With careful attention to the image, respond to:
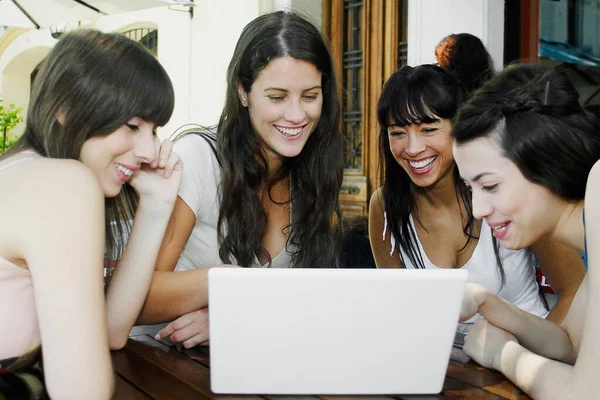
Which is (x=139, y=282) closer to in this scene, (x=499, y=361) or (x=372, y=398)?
(x=372, y=398)

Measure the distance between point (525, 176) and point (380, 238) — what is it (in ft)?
3.56

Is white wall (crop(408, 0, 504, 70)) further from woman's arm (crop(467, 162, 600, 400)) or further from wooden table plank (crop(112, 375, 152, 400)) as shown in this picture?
wooden table plank (crop(112, 375, 152, 400))

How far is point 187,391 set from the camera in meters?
1.24

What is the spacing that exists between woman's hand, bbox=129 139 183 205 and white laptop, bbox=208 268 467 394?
0.59 metres

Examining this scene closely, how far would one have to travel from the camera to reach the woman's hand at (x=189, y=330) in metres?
1.57

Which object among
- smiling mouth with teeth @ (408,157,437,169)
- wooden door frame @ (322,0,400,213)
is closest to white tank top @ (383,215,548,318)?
smiling mouth with teeth @ (408,157,437,169)

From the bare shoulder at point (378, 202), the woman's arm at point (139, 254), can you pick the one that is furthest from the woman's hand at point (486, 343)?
the bare shoulder at point (378, 202)

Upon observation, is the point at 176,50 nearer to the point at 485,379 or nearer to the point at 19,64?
the point at 19,64

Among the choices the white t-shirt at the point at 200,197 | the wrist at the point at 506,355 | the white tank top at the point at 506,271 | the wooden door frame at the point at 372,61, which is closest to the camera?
the wrist at the point at 506,355

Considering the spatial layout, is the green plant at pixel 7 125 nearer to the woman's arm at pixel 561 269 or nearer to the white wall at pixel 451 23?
the white wall at pixel 451 23

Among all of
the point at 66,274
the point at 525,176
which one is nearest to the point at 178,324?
the point at 66,274

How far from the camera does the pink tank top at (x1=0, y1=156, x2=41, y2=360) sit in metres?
1.16

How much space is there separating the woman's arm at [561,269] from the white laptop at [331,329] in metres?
1.04

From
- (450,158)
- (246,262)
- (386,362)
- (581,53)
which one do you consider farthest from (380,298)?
(581,53)
